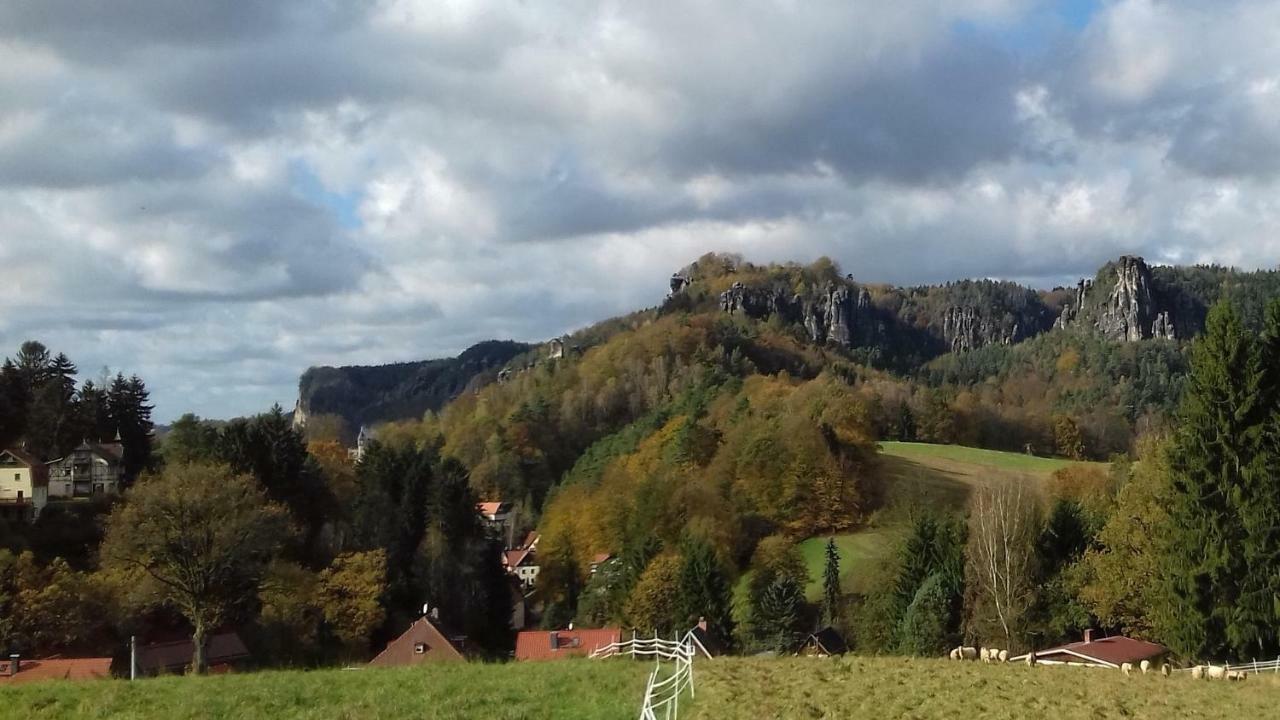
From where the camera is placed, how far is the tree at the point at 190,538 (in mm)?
44375

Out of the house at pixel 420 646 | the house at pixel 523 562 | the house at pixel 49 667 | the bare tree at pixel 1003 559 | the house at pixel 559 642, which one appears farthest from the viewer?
the house at pixel 523 562

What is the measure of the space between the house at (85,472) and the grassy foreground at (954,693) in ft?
210

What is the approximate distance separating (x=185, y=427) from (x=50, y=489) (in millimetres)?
10926

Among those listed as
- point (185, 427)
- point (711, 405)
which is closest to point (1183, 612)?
point (185, 427)

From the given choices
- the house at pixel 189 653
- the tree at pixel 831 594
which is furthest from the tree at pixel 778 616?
the house at pixel 189 653

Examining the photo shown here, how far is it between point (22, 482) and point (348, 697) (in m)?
56.6

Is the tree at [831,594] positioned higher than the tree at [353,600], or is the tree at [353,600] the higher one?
the tree at [353,600]

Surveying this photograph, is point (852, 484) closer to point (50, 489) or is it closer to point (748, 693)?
point (50, 489)

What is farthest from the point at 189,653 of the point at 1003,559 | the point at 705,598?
the point at 1003,559

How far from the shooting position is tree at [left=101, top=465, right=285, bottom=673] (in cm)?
4438

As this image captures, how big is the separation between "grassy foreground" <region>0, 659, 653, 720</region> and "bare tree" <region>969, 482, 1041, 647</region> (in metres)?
29.0

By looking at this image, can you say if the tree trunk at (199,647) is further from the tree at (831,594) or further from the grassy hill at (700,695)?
the tree at (831,594)

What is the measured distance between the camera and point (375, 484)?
73.1 meters

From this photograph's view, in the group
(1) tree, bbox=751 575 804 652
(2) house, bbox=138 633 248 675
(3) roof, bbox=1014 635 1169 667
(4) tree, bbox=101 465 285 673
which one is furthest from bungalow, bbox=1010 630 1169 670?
(2) house, bbox=138 633 248 675
